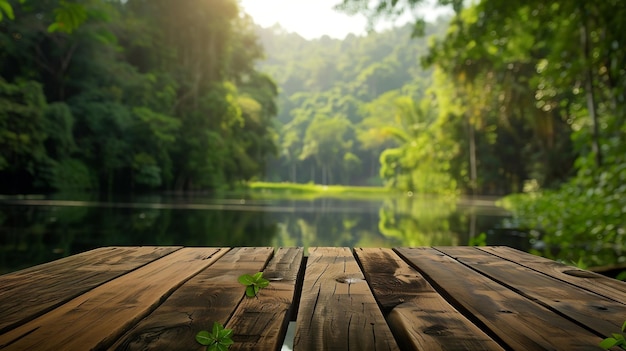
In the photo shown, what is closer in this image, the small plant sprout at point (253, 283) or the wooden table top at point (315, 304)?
the wooden table top at point (315, 304)

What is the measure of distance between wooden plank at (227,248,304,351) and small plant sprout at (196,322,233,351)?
17 millimetres

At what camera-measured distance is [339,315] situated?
102 centimetres

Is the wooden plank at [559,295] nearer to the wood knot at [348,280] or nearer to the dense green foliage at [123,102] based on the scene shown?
the wood knot at [348,280]

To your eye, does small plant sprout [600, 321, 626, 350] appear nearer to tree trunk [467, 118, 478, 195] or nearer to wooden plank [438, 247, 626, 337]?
wooden plank [438, 247, 626, 337]

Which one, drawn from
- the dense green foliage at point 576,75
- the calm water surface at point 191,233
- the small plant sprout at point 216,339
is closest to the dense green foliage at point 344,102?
the dense green foliage at point 576,75

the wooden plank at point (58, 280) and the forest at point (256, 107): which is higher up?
the forest at point (256, 107)

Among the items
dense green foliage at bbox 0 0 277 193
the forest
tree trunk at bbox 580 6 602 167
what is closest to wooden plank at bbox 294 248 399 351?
the forest

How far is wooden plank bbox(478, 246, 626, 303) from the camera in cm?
132

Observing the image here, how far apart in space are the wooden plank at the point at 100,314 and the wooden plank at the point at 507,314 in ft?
2.45

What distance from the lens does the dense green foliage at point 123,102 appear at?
16103 millimetres

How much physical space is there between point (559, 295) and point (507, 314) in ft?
0.99

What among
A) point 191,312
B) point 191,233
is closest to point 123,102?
point 191,233

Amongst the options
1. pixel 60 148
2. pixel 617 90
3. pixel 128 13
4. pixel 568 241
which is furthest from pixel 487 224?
pixel 128 13

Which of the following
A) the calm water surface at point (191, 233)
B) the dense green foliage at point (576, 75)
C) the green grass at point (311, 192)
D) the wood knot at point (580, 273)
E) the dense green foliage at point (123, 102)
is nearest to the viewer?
the wood knot at point (580, 273)
